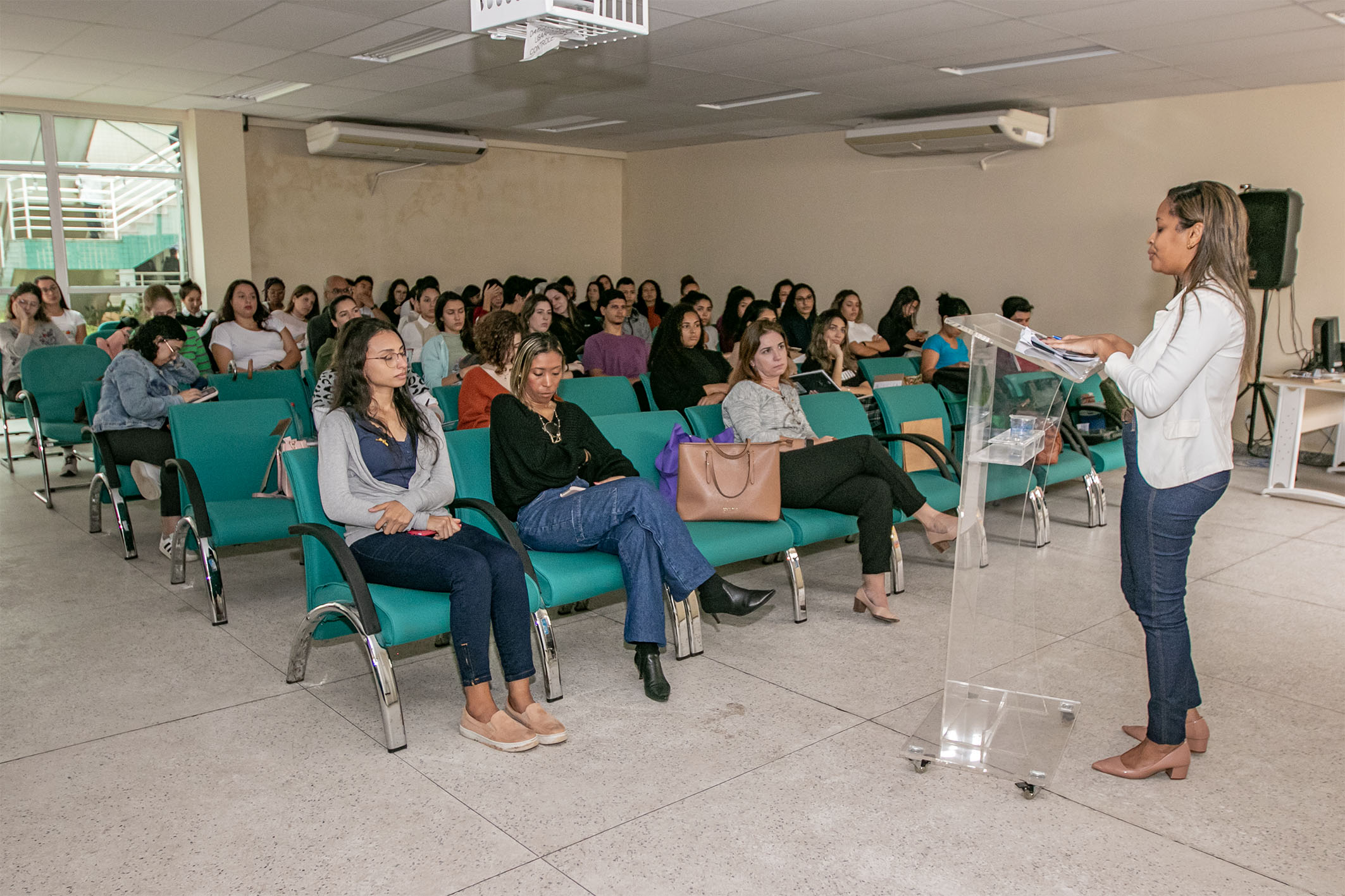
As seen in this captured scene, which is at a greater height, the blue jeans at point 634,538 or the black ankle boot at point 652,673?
the blue jeans at point 634,538

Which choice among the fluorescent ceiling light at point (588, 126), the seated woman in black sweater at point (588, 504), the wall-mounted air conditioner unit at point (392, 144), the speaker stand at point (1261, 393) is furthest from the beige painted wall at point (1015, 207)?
the seated woman in black sweater at point (588, 504)

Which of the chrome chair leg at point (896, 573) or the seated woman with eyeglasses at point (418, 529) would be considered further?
the chrome chair leg at point (896, 573)

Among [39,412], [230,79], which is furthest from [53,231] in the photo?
[39,412]

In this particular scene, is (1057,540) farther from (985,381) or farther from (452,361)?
(452,361)

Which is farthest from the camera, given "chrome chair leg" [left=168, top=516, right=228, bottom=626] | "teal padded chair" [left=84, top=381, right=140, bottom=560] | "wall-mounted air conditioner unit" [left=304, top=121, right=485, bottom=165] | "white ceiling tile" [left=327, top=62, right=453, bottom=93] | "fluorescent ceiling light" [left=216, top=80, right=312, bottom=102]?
"wall-mounted air conditioner unit" [left=304, top=121, right=485, bottom=165]

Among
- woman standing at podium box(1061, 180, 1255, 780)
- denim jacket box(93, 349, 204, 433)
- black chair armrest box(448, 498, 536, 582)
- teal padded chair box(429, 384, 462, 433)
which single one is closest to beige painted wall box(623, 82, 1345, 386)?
teal padded chair box(429, 384, 462, 433)

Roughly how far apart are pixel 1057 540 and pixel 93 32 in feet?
21.3

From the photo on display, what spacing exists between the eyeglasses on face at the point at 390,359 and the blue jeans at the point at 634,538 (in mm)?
659

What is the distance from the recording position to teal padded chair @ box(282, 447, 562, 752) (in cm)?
277

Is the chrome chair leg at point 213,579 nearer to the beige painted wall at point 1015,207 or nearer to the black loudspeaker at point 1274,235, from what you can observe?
the black loudspeaker at point 1274,235

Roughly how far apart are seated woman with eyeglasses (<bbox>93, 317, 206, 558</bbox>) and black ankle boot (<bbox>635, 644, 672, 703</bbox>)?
2558 millimetres

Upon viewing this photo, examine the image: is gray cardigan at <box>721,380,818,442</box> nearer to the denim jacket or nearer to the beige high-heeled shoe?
the beige high-heeled shoe

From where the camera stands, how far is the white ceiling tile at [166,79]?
739cm

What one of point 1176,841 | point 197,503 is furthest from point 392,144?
point 1176,841
